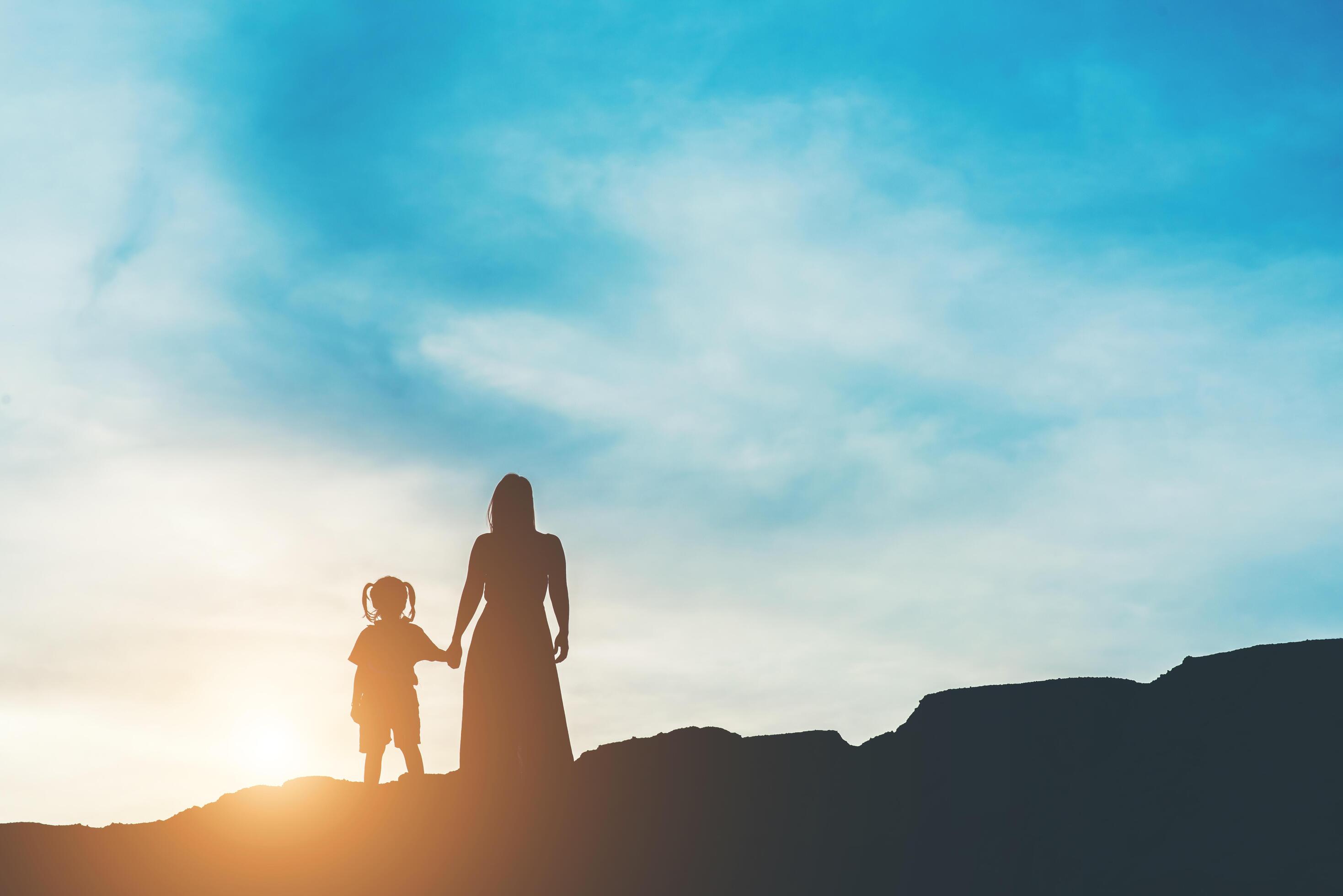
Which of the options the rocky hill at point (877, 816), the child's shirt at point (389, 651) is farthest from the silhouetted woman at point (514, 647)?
the child's shirt at point (389, 651)

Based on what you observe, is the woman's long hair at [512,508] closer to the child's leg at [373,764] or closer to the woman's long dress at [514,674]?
the woman's long dress at [514,674]

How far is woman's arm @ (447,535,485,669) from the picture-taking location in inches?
489

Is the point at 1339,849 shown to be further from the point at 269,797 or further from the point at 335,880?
the point at 269,797

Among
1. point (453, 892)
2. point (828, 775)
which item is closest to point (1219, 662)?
point (828, 775)

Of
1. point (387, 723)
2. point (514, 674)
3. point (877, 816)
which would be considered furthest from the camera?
point (387, 723)

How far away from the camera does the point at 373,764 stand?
1341cm

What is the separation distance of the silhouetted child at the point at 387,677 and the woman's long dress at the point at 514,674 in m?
1.13

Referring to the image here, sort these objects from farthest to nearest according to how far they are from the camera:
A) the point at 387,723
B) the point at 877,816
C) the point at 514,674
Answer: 1. the point at 387,723
2. the point at 514,674
3. the point at 877,816

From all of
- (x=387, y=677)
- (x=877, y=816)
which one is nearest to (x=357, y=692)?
(x=387, y=677)

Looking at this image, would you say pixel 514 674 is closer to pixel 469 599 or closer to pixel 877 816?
pixel 469 599

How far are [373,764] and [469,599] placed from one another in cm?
239

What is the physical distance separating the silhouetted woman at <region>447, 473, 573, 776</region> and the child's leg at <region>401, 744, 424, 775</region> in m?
1.18

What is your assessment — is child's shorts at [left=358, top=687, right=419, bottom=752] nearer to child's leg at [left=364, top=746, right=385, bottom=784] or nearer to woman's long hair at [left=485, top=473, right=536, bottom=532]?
child's leg at [left=364, top=746, right=385, bottom=784]

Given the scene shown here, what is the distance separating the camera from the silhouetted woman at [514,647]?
12258mm
